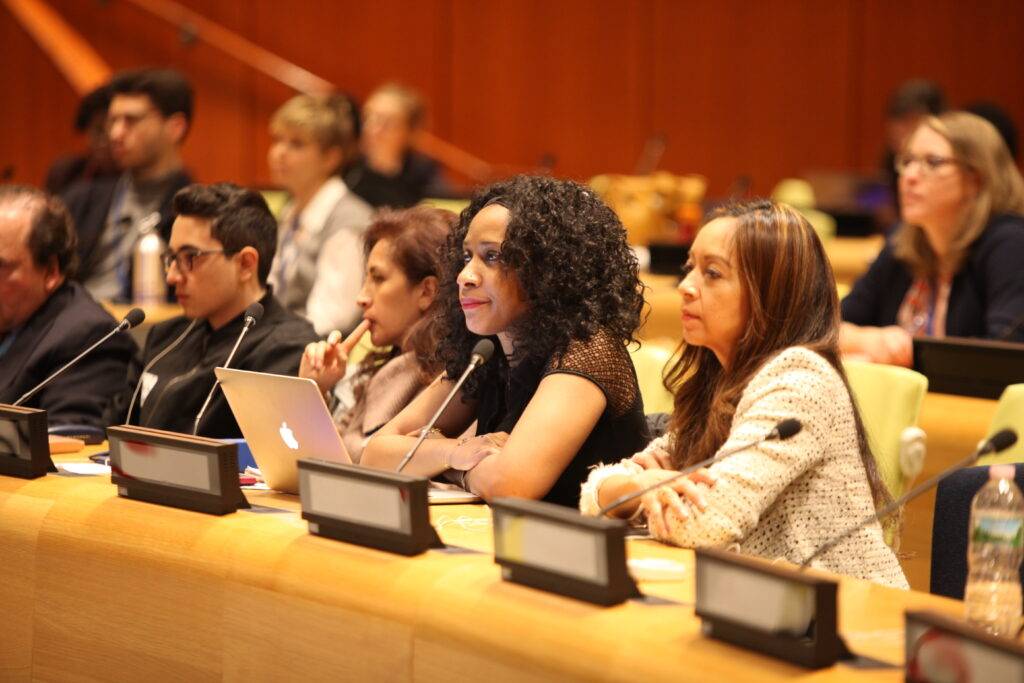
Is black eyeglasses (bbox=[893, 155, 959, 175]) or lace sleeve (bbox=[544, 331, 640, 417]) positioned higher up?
black eyeglasses (bbox=[893, 155, 959, 175])

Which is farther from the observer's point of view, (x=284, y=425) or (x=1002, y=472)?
(x=284, y=425)

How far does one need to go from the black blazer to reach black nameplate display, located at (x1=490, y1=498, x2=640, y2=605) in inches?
88.7

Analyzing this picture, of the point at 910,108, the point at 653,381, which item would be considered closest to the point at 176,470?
the point at 653,381

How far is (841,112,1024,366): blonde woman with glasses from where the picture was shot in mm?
3900

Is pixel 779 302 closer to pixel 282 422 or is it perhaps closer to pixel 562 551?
pixel 562 551

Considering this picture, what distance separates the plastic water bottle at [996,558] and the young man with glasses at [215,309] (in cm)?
175

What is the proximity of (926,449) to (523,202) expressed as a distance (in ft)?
3.63

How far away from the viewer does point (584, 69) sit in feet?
31.6

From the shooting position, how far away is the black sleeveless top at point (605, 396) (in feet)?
8.04

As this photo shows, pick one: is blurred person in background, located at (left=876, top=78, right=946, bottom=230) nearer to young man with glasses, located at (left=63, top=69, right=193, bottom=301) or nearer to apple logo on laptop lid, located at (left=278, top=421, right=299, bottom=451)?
young man with glasses, located at (left=63, top=69, right=193, bottom=301)

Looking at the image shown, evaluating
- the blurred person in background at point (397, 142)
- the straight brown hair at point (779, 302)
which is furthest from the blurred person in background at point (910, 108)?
the straight brown hair at point (779, 302)

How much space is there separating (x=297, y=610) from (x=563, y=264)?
33.4 inches

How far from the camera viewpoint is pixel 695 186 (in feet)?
22.9

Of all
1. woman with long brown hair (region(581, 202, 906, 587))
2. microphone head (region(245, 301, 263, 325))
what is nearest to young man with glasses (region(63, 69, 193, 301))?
microphone head (region(245, 301, 263, 325))
